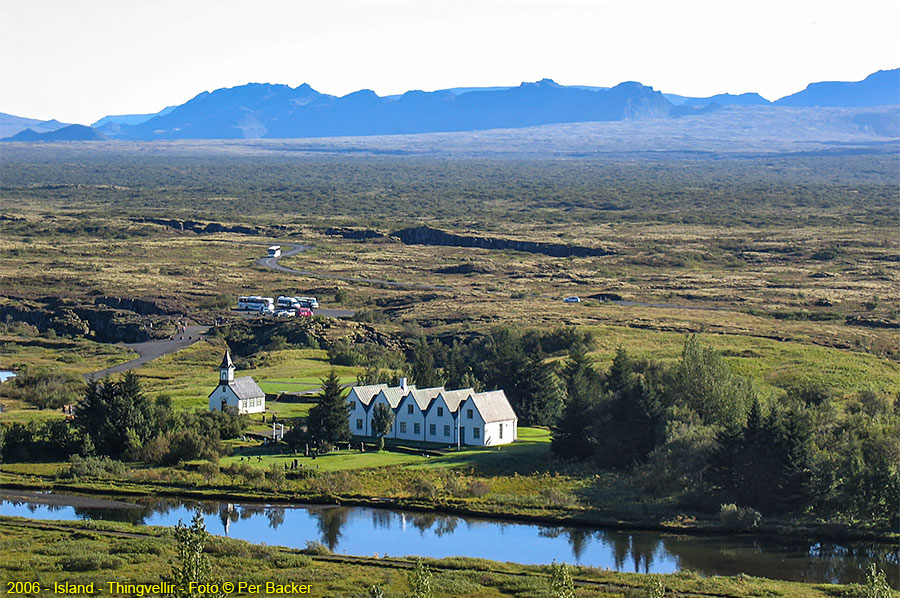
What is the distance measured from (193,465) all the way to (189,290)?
66.2m

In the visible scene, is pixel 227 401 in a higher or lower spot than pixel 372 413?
lower

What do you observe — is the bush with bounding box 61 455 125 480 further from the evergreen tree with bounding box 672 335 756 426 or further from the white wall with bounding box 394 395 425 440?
the evergreen tree with bounding box 672 335 756 426

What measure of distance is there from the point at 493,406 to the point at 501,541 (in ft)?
44.6

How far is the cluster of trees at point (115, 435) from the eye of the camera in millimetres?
51125

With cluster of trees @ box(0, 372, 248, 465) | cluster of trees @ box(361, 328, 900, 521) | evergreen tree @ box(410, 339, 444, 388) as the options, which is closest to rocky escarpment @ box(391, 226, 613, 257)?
evergreen tree @ box(410, 339, 444, 388)

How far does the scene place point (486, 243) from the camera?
157 meters

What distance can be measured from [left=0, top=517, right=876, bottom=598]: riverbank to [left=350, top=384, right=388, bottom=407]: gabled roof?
17.2 meters

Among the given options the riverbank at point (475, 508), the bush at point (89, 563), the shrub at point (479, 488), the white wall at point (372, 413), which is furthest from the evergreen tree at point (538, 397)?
the bush at point (89, 563)

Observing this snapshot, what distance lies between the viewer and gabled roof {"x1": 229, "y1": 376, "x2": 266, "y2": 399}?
192 feet

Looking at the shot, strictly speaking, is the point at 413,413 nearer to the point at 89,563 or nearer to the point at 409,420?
the point at 409,420

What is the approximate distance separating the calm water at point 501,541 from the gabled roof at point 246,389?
43.7 feet

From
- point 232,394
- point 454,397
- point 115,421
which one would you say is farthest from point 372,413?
point 115,421

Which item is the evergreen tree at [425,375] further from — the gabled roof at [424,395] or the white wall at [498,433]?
the white wall at [498,433]

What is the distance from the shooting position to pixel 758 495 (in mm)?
45031
